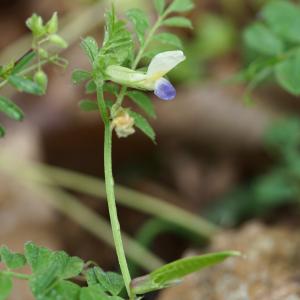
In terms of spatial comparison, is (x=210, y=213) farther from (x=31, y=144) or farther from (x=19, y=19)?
(x=19, y=19)

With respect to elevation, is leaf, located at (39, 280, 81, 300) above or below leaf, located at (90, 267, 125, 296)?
below

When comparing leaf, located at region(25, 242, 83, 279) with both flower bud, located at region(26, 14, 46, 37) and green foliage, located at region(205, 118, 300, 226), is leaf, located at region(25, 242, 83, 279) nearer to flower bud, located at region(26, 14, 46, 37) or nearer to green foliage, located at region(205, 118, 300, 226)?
flower bud, located at region(26, 14, 46, 37)

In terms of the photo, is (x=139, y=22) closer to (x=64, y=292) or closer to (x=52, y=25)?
(x=52, y=25)

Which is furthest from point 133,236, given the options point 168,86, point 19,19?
point 19,19

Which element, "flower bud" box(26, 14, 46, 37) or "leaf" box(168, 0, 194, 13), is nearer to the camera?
"flower bud" box(26, 14, 46, 37)

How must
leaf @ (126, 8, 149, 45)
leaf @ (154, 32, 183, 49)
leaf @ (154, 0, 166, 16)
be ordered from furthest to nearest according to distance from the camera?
leaf @ (154, 0, 166, 16), leaf @ (154, 32, 183, 49), leaf @ (126, 8, 149, 45)

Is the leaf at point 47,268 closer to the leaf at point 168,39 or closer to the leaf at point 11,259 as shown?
the leaf at point 11,259

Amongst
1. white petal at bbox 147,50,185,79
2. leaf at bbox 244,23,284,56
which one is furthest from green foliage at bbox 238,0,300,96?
white petal at bbox 147,50,185,79

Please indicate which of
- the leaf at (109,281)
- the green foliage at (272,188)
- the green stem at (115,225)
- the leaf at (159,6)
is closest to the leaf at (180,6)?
the leaf at (159,6)
